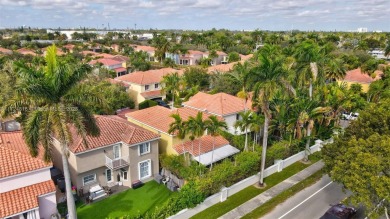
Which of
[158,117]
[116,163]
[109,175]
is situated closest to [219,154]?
[158,117]

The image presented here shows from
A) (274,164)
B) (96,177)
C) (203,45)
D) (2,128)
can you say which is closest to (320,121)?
(274,164)

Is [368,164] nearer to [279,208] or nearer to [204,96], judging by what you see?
[279,208]

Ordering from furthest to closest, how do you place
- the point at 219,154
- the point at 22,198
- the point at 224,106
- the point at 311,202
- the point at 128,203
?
the point at 224,106, the point at 219,154, the point at 311,202, the point at 128,203, the point at 22,198

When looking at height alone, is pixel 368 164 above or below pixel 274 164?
above

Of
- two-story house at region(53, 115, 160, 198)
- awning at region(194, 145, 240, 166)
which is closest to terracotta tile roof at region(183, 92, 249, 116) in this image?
awning at region(194, 145, 240, 166)

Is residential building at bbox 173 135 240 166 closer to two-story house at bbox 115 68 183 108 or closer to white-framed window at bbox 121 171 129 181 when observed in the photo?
white-framed window at bbox 121 171 129 181

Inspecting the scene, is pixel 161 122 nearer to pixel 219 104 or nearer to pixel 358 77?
pixel 219 104

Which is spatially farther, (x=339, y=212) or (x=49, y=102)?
(x=339, y=212)
